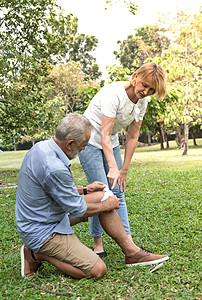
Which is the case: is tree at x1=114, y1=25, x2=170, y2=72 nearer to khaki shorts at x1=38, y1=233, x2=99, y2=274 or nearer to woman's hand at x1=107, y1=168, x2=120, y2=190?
woman's hand at x1=107, y1=168, x2=120, y2=190

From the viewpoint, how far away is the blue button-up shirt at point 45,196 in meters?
2.42

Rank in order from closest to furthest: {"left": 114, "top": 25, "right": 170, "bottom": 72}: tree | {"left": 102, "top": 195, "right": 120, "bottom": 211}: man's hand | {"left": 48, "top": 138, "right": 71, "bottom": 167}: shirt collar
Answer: {"left": 48, "top": 138, "right": 71, "bottom": 167}: shirt collar, {"left": 102, "top": 195, "right": 120, "bottom": 211}: man's hand, {"left": 114, "top": 25, "right": 170, "bottom": 72}: tree

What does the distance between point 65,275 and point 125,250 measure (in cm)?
53

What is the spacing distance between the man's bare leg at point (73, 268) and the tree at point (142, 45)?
2196 cm

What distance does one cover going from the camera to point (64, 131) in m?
2.49

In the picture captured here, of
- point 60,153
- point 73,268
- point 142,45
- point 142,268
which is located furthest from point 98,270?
point 142,45

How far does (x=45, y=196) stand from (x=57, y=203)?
12cm

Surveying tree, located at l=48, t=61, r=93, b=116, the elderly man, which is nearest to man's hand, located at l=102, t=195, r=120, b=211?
the elderly man

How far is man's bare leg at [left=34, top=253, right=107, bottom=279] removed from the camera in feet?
8.46

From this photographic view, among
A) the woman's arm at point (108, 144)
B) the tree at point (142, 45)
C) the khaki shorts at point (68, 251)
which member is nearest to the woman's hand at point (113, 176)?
the woman's arm at point (108, 144)

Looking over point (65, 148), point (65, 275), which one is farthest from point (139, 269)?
point (65, 148)

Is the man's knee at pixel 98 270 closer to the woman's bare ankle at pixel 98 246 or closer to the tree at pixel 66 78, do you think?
the woman's bare ankle at pixel 98 246

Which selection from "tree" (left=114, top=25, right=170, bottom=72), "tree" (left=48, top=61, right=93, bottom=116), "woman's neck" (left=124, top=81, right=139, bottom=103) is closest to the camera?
"woman's neck" (left=124, top=81, right=139, bottom=103)

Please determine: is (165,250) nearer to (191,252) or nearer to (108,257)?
(191,252)
